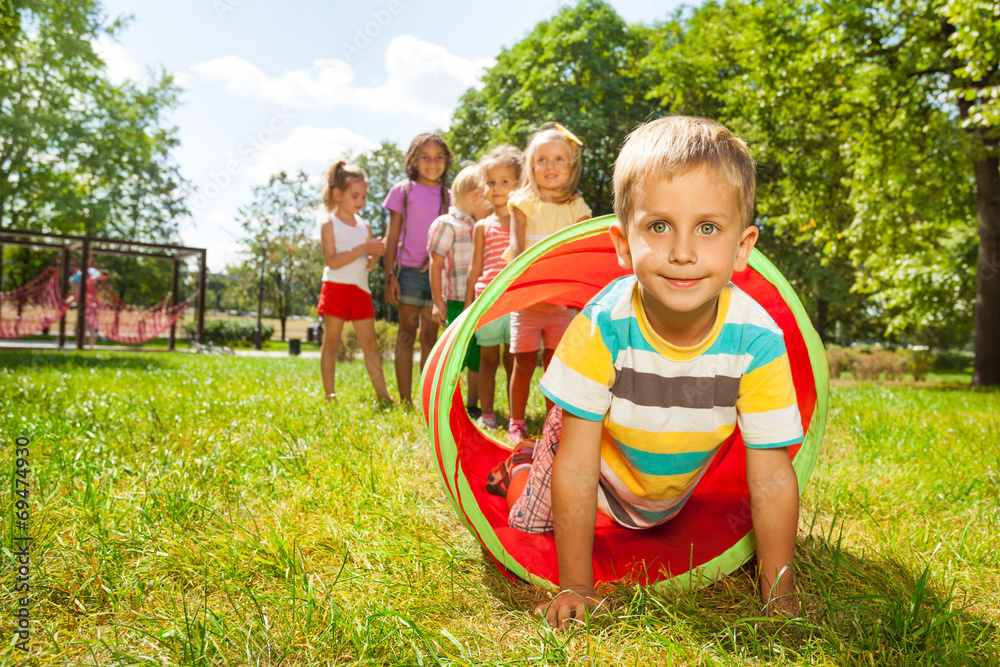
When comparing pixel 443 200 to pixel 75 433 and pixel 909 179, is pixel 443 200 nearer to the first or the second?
pixel 75 433

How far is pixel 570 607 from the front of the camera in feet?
5.56

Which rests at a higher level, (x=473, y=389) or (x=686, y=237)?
(x=686, y=237)

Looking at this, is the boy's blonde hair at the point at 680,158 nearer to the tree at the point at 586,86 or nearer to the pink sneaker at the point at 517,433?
the pink sneaker at the point at 517,433

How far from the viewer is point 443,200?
5.17 meters

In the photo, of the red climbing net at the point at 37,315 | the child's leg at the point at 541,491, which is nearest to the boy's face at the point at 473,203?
the child's leg at the point at 541,491

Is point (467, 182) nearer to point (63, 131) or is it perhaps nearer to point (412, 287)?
point (412, 287)

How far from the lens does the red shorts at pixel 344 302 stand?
15.9 feet

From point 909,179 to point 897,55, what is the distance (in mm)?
2374

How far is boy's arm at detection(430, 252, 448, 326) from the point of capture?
4582 mm

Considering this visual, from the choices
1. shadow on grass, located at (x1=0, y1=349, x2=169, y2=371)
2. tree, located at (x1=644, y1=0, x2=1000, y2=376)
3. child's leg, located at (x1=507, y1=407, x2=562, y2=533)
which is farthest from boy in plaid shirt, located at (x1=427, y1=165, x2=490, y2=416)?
tree, located at (x1=644, y1=0, x2=1000, y2=376)

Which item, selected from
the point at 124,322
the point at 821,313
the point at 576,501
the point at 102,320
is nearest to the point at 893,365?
the point at 821,313

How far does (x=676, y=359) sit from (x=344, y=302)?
3.59 m

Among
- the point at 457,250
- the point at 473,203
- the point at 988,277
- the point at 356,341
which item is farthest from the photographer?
the point at 356,341

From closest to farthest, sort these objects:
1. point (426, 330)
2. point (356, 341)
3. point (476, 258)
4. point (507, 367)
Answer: point (476, 258)
point (426, 330)
point (507, 367)
point (356, 341)
